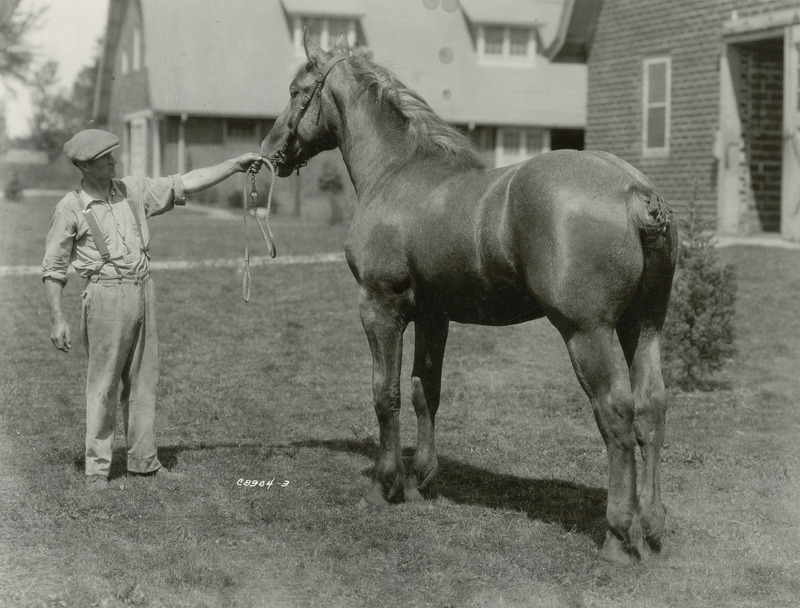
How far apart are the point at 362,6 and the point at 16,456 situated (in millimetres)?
24633

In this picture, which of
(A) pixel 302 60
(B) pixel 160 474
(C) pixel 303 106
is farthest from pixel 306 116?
(A) pixel 302 60

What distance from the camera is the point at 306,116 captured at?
18.7ft

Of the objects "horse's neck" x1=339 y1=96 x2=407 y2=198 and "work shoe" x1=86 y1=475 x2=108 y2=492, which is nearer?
"horse's neck" x1=339 y1=96 x2=407 y2=198

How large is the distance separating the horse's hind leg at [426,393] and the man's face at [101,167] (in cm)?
211

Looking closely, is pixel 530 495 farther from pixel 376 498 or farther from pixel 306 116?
pixel 306 116

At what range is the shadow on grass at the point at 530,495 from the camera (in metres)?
5.18

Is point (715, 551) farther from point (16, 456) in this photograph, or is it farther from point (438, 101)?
point (438, 101)

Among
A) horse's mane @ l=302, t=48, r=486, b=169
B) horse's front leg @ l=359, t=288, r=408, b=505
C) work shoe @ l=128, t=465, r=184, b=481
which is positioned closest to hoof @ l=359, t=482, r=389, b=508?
horse's front leg @ l=359, t=288, r=408, b=505

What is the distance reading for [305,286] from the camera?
13.2 metres

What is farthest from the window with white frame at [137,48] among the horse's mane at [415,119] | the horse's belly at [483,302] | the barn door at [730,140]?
the horse's belly at [483,302]

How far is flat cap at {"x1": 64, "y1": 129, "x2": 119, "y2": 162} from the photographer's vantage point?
5.34 m

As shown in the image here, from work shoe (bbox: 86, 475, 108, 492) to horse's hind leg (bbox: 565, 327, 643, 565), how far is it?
3125 millimetres

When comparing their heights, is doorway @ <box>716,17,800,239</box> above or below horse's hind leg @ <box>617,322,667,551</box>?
above

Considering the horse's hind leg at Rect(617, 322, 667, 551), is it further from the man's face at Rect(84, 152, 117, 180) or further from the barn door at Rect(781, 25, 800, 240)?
the barn door at Rect(781, 25, 800, 240)
